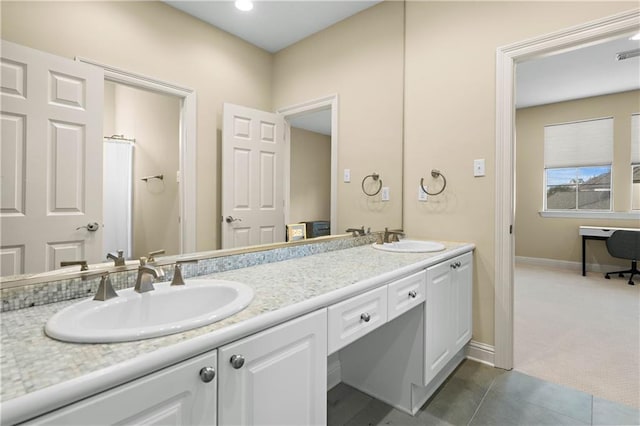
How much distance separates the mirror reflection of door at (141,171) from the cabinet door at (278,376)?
1.89ft

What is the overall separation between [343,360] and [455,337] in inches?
27.2

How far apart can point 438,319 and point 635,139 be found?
5191 mm

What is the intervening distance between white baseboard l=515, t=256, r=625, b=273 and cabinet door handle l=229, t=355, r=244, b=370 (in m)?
6.14

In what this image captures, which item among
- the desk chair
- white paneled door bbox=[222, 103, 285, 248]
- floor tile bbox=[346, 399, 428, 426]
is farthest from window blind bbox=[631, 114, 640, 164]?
white paneled door bbox=[222, 103, 285, 248]

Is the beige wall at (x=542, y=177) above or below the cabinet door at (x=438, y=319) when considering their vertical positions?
above

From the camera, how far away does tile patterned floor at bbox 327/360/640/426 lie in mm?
1574

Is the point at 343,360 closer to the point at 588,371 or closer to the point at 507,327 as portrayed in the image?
the point at 507,327

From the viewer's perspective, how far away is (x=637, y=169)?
4.62 metres

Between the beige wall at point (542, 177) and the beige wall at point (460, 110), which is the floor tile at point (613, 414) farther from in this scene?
the beige wall at point (542, 177)

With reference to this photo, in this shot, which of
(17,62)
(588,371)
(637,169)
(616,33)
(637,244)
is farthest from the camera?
(637,169)

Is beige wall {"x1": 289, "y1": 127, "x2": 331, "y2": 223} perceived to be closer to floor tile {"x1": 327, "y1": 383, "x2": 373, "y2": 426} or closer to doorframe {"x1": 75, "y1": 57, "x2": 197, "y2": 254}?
doorframe {"x1": 75, "y1": 57, "x2": 197, "y2": 254}

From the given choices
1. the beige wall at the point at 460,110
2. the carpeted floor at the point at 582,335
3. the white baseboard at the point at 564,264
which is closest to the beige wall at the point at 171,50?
the beige wall at the point at 460,110

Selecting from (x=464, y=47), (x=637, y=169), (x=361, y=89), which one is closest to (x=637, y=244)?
(x=637, y=169)

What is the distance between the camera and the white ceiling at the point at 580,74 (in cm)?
350
